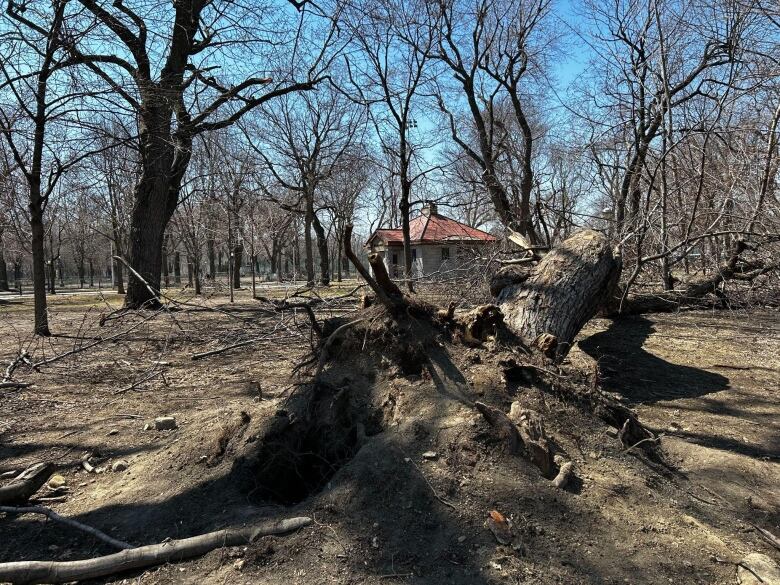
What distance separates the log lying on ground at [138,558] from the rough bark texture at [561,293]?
2534 millimetres

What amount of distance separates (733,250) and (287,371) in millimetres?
7244

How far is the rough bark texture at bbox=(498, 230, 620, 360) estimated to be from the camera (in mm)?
4547

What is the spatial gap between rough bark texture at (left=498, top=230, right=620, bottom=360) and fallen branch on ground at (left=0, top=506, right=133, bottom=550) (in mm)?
3102

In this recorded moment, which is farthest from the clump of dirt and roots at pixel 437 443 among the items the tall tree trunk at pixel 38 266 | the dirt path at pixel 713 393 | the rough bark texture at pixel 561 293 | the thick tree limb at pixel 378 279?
the tall tree trunk at pixel 38 266

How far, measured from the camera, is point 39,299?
8.44 meters

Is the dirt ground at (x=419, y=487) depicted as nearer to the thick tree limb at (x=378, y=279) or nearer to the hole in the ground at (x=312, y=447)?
the hole in the ground at (x=312, y=447)

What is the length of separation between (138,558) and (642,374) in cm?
552

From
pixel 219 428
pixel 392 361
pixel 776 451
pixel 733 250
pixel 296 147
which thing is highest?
pixel 296 147

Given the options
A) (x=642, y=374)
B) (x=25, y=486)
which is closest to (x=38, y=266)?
(x=25, y=486)

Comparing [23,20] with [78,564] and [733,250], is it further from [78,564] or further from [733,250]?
[733,250]

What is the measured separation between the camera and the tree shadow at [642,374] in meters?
5.23

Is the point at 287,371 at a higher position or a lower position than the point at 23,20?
lower

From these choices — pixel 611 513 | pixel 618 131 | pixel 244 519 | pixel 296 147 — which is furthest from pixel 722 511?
pixel 296 147

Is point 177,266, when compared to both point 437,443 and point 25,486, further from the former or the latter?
point 437,443
